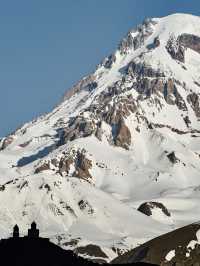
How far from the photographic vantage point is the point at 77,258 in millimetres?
147000

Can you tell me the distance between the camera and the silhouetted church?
142250 mm

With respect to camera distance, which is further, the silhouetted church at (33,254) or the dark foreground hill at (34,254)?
the dark foreground hill at (34,254)

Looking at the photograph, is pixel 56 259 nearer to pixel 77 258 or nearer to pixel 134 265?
pixel 77 258

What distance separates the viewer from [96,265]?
148 meters

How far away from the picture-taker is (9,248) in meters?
146

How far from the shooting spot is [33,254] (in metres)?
144

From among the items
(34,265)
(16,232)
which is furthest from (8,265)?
(16,232)

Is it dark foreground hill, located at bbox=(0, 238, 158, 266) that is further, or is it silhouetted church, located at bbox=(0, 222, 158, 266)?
dark foreground hill, located at bbox=(0, 238, 158, 266)

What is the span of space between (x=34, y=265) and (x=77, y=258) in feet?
27.0

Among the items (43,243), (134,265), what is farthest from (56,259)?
(134,265)

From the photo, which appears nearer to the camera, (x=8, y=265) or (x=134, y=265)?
(x=8, y=265)

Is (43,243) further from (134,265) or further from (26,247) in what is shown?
(134,265)

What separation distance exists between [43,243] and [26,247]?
8.21 feet

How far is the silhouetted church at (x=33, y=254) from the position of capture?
142 m
